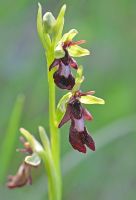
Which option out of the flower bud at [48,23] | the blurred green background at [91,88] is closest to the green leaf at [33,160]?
the blurred green background at [91,88]

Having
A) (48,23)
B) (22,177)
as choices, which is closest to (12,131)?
(22,177)

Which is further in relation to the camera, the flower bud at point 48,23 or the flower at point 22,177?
the flower at point 22,177

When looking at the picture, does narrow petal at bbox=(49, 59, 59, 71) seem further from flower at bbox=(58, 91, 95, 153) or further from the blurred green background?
the blurred green background

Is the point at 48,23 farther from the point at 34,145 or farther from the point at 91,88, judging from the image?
the point at 91,88

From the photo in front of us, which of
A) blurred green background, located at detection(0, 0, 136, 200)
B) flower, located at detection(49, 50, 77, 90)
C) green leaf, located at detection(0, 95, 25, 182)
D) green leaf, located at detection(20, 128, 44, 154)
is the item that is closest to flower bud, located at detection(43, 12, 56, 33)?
flower, located at detection(49, 50, 77, 90)

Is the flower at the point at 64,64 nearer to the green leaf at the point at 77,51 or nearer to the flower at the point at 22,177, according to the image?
the green leaf at the point at 77,51

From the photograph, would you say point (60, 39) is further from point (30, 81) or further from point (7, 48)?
point (7, 48)
